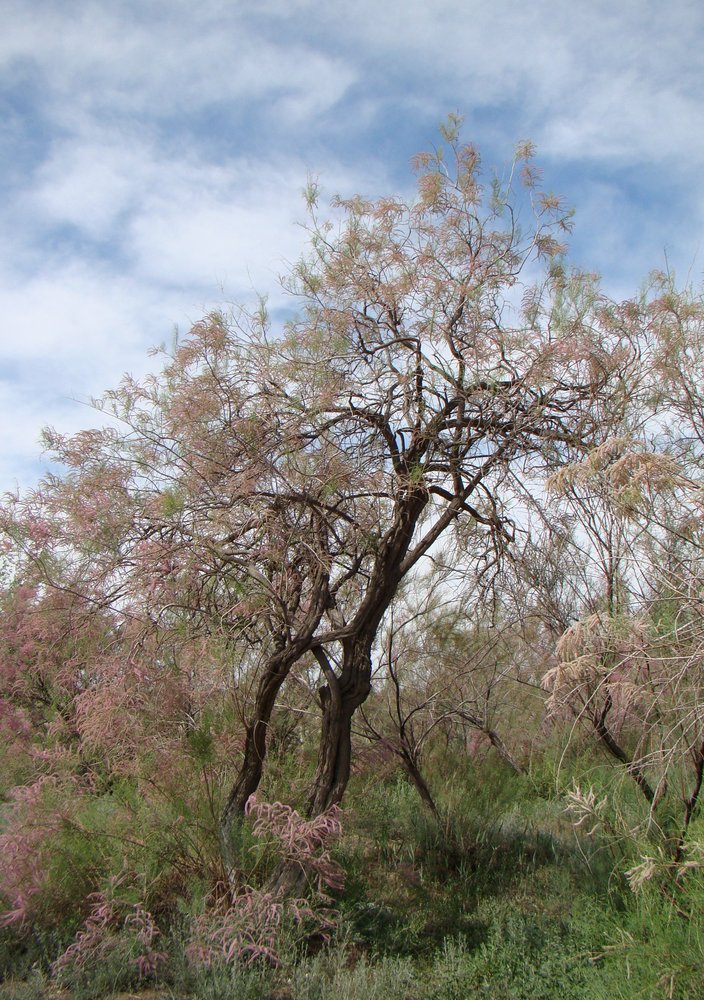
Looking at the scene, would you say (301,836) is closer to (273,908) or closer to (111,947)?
(273,908)

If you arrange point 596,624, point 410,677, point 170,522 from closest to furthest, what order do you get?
point 596,624
point 170,522
point 410,677

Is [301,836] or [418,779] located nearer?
[301,836]

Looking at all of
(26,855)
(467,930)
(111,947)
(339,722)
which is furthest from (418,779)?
(26,855)

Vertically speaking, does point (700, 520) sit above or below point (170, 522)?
below

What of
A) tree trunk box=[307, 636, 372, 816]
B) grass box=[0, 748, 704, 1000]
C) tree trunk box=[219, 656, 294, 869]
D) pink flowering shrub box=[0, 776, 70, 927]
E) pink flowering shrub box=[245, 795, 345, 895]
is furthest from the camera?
tree trunk box=[307, 636, 372, 816]

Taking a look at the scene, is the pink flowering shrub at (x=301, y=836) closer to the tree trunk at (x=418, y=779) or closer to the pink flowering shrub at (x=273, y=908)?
the pink flowering shrub at (x=273, y=908)

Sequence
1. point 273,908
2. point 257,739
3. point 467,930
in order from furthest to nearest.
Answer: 1. point 257,739
2. point 467,930
3. point 273,908

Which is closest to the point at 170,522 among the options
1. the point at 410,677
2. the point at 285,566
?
the point at 285,566

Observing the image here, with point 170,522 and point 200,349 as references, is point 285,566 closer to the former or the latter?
point 170,522

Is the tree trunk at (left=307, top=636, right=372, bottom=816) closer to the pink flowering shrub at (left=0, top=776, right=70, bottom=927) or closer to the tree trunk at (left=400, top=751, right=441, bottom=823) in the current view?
the tree trunk at (left=400, top=751, right=441, bottom=823)

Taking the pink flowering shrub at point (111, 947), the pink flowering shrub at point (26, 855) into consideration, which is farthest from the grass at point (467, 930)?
the pink flowering shrub at point (26, 855)

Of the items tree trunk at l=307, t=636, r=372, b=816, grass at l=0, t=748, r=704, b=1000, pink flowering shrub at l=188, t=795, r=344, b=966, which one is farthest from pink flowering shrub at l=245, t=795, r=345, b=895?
tree trunk at l=307, t=636, r=372, b=816

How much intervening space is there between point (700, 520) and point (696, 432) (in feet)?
6.22

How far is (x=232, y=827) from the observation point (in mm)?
5559
